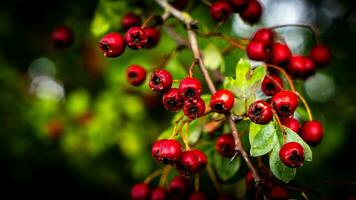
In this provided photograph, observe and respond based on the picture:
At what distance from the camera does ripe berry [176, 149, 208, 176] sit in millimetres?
1572

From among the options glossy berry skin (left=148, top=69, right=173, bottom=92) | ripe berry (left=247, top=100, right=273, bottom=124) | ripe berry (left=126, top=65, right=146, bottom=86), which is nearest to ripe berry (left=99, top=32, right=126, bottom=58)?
ripe berry (left=126, top=65, right=146, bottom=86)

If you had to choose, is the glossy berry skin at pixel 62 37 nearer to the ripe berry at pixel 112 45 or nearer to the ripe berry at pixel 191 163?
the ripe berry at pixel 112 45

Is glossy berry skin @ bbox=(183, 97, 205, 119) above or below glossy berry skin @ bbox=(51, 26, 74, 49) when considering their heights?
below

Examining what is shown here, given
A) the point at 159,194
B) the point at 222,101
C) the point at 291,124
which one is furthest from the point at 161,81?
the point at 159,194

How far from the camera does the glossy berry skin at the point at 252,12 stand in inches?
88.0

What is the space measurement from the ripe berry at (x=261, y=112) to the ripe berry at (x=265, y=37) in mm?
595

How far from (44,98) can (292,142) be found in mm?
4182

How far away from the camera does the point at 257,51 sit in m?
1.93

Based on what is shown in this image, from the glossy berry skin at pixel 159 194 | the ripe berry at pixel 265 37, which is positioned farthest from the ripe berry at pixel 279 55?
the glossy berry skin at pixel 159 194

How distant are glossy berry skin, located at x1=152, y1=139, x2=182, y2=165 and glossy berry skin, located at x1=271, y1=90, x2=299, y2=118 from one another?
0.43m

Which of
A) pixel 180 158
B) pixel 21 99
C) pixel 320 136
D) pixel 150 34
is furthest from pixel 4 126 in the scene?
pixel 320 136

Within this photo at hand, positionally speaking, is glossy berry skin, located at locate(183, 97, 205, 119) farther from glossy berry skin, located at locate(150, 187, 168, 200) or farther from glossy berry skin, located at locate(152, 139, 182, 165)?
glossy berry skin, located at locate(150, 187, 168, 200)

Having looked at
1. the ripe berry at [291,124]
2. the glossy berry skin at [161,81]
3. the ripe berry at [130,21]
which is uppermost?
the ripe berry at [130,21]

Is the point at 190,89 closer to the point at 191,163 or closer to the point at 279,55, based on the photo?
the point at 191,163
